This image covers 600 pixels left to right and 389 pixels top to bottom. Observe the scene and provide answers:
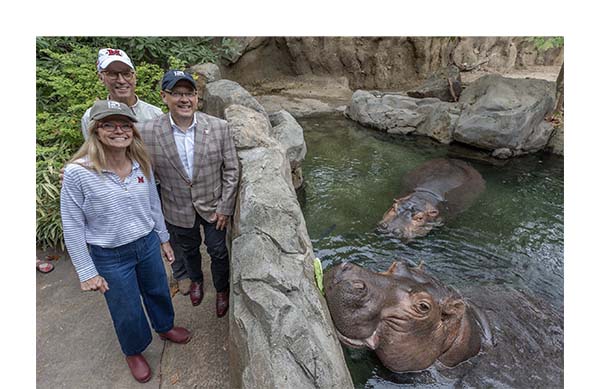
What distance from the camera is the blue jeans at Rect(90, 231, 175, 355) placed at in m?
2.62

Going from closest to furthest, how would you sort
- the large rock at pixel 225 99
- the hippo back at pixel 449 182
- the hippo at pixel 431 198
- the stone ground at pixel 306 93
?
the large rock at pixel 225 99
the hippo at pixel 431 198
the hippo back at pixel 449 182
the stone ground at pixel 306 93

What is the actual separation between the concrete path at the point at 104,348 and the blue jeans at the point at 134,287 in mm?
253

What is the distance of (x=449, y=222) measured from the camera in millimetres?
6410

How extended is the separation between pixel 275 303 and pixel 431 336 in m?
1.93

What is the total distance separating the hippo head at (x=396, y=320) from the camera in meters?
3.34

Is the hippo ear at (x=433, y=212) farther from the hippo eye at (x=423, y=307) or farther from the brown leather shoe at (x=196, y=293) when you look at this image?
the brown leather shoe at (x=196, y=293)

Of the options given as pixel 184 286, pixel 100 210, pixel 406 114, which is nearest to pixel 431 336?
pixel 184 286

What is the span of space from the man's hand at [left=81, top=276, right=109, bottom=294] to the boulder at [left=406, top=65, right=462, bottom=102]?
13.1 m

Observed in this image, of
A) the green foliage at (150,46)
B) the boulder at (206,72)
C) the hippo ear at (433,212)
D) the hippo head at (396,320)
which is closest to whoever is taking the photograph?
the hippo head at (396,320)

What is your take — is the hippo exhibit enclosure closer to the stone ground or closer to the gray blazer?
the gray blazer

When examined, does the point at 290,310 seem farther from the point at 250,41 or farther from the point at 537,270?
the point at 250,41

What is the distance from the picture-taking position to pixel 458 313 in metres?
3.66

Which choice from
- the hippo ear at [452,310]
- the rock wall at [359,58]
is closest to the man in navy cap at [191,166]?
the hippo ear at [452,310]

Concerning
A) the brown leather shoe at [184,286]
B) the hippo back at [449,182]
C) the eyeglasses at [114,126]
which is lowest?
the brown leather shoe at [184,286]
